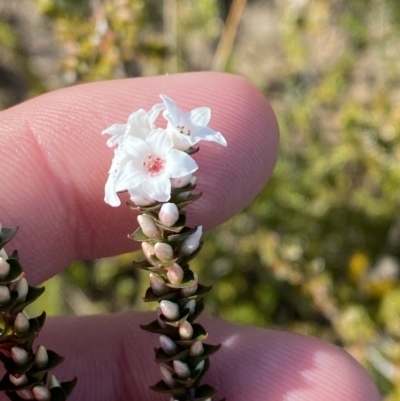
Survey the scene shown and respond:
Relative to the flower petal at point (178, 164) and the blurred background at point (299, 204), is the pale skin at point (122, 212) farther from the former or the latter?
the blurred background at point (299, 204)

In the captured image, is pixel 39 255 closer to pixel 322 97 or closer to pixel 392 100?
pixel 322 97

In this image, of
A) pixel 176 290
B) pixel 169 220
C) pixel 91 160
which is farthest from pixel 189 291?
pixel 91 160

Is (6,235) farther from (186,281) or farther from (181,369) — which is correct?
(181,369)

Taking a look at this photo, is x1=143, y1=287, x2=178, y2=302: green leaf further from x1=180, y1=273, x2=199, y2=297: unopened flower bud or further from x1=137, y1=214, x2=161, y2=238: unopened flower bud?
x1=137, y1=214, x2=161, y2=238: unopened flower bud

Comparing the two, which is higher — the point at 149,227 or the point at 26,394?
the point at 149,227

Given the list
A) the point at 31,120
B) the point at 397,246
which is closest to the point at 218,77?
the point at 31,120

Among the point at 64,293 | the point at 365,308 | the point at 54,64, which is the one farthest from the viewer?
the point at 54,64

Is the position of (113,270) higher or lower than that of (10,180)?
lower
